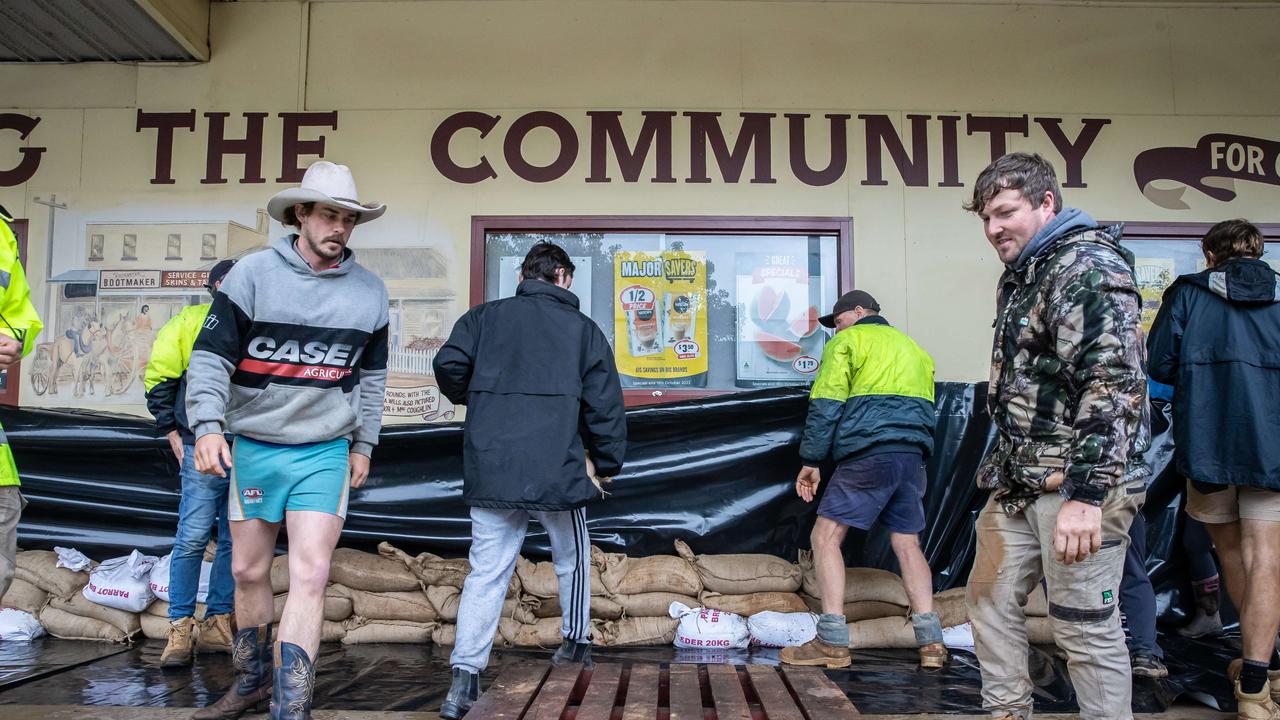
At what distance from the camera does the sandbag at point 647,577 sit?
13.9ft

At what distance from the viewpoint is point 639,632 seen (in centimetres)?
417

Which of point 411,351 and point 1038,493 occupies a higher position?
point 411,351

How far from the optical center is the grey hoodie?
9.17 feet

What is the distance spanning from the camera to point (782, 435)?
→ 4594mm

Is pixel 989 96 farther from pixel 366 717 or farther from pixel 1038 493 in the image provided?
pixel 366 717

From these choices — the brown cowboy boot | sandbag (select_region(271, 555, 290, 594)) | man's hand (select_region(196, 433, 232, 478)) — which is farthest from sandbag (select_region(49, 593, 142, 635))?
man's hand (select_region(196, 433, 232, 478))

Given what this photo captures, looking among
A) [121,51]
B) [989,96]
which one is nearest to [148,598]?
[121,51]

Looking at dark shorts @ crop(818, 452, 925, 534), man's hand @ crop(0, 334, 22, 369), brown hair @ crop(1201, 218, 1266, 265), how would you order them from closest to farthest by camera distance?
1. man's hand @ crop(0, 334, 22, 369)
2. brown hair @ crop(1201, 218, 1266, 265)
3. dark shorts @ crop(818, 452, 925, 534)

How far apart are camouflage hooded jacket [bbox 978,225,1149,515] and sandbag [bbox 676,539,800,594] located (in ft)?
6.11

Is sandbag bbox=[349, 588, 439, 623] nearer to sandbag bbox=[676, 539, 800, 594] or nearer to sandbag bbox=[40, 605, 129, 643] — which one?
sandbag bbox=[40, 605, 129, 643]

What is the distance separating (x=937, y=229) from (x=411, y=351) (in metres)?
3.44

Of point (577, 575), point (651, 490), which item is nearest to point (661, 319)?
point (651, 490)

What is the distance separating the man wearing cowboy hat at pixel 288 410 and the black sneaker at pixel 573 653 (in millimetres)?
1066

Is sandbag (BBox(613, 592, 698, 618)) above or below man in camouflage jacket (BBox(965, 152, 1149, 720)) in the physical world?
below
